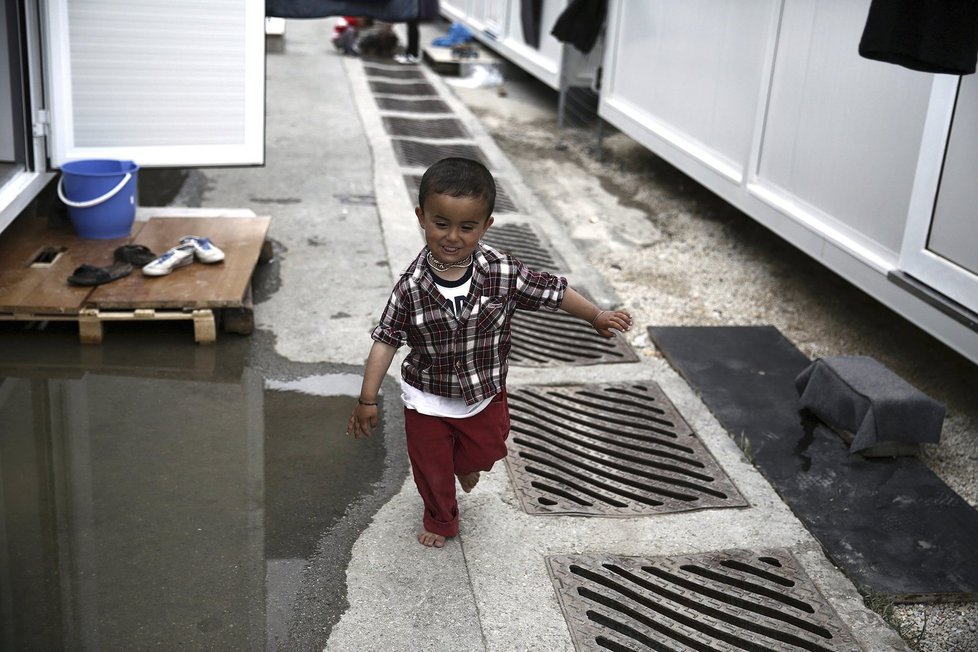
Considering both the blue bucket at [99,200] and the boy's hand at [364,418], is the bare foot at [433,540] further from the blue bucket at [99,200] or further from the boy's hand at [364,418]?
the blue bucket at [99,200]

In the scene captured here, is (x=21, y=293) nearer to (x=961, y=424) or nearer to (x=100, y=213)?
(x=100, y=213)

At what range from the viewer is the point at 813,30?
17.8 ft

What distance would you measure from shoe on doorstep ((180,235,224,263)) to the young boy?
2.15 metres

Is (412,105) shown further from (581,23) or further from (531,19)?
(581,23)

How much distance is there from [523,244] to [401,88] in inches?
224

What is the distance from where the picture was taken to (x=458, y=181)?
2.77 metres

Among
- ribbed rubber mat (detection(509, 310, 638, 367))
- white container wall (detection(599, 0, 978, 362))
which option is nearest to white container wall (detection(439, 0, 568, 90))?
white container wall (detection(599, 0, 978, 362))

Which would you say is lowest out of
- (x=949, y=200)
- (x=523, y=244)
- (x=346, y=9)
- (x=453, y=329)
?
(x=523, y=244)

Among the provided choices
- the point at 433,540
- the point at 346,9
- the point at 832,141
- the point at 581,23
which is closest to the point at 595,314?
the point at 433,540

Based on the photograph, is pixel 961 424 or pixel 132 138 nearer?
pixel 961 424

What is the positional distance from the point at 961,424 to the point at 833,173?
4.78ft

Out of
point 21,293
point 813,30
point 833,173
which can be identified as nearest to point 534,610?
point 21,293

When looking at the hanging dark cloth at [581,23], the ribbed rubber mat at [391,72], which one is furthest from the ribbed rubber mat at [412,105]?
the hanging dark cloth at [581,23]

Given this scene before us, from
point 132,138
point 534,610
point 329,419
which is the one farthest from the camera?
point 132,138
